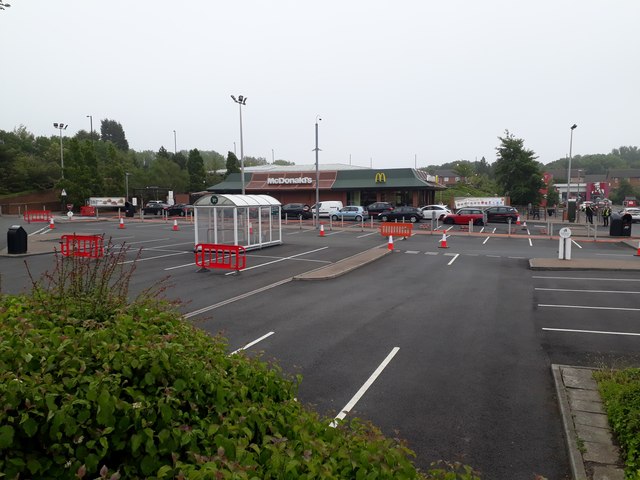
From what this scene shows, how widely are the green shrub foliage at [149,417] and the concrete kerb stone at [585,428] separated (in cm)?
319

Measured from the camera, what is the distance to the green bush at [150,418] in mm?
3123

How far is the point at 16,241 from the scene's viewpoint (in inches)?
899

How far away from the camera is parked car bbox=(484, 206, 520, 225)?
45822mm

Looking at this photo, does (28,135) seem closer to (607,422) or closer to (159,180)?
(159,180)

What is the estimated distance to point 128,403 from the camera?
3424 mm

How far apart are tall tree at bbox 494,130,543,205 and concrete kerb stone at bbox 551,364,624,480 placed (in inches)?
2222

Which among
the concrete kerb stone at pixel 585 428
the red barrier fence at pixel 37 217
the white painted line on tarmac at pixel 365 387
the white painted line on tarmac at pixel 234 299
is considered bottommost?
the white painted line on tarmac at pixel 365 387

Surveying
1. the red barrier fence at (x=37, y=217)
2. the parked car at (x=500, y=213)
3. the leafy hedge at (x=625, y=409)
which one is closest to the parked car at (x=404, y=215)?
the parked car at (x=500, y=213)

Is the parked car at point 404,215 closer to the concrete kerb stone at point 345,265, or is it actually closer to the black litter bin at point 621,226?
the black litter bin at point 621,226

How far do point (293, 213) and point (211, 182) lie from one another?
41.3 metres

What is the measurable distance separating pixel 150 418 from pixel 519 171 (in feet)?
208

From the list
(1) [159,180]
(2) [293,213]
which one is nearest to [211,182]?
(1) [159,180]

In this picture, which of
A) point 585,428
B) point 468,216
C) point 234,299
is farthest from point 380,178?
point 585,428

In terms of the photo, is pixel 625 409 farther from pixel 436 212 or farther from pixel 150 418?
pixel 436 212
